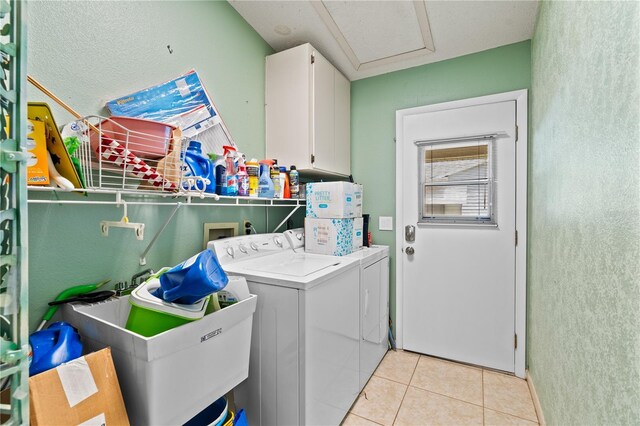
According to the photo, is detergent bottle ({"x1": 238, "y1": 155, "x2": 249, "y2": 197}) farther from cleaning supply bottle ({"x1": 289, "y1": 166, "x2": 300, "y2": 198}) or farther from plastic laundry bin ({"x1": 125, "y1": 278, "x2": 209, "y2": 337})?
plastic laundry bin ({"x1": 125, "y1": 278, "x2": 209, "y2": 337})

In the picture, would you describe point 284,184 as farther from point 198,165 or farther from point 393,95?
point 393,95

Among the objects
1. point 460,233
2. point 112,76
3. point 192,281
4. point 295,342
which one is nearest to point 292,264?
point 295,342

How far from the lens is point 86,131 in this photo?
3.53 feet

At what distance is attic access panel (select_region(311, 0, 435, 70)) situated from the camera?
1.88 m

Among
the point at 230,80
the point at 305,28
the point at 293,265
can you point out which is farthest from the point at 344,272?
the point at 305,28

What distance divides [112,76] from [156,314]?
41.7 inches

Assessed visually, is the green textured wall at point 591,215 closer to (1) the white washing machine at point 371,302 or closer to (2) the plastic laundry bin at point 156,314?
(1) the white washing machine at point 371,302

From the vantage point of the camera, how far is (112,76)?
1306 mm

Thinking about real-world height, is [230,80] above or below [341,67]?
below

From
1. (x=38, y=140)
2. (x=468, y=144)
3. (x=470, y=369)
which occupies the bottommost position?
(x=470, y=369)

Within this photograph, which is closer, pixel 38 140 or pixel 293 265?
pixel 38 140

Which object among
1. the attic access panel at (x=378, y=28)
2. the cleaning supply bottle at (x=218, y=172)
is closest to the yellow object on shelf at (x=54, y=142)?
the cleaning supply bottle at (x=218, y=172)

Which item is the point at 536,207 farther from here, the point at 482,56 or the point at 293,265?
the point at 293,265

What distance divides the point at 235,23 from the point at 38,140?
1571 millimetres
